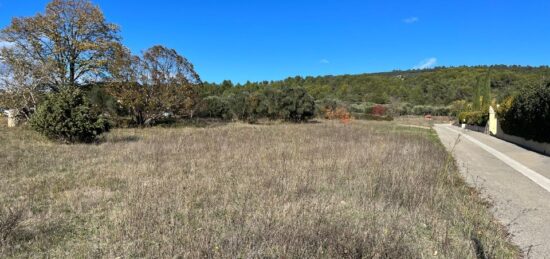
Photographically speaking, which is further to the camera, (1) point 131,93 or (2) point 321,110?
(2) point 321,110

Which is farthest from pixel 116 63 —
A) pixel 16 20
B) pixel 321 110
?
pixel 321 110

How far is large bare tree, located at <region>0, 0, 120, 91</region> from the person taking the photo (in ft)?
77.5

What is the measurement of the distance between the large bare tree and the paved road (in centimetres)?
2353

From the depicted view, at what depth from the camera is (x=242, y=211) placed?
4.84 metres

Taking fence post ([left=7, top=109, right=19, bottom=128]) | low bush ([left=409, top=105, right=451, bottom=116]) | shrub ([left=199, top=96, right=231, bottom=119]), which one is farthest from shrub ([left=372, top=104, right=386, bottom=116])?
fence post ([left=7, top=109, right=19, bottom=128])

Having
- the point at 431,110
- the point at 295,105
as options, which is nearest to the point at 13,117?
the point at 295,105

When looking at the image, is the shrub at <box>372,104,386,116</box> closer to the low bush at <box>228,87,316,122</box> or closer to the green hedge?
the green hedge

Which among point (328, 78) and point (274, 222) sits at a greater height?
point (328, 78)

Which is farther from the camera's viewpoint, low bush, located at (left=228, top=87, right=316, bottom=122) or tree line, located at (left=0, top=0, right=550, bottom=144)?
low bush, located at (left=228, top=87, right=316, bottom=122)

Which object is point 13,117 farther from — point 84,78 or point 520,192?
point 520,192

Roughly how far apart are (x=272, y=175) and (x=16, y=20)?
24.0 meters

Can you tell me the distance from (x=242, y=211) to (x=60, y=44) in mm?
25126

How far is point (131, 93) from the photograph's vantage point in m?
26.1

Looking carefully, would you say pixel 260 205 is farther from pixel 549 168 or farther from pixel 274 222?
pixel 549 168
